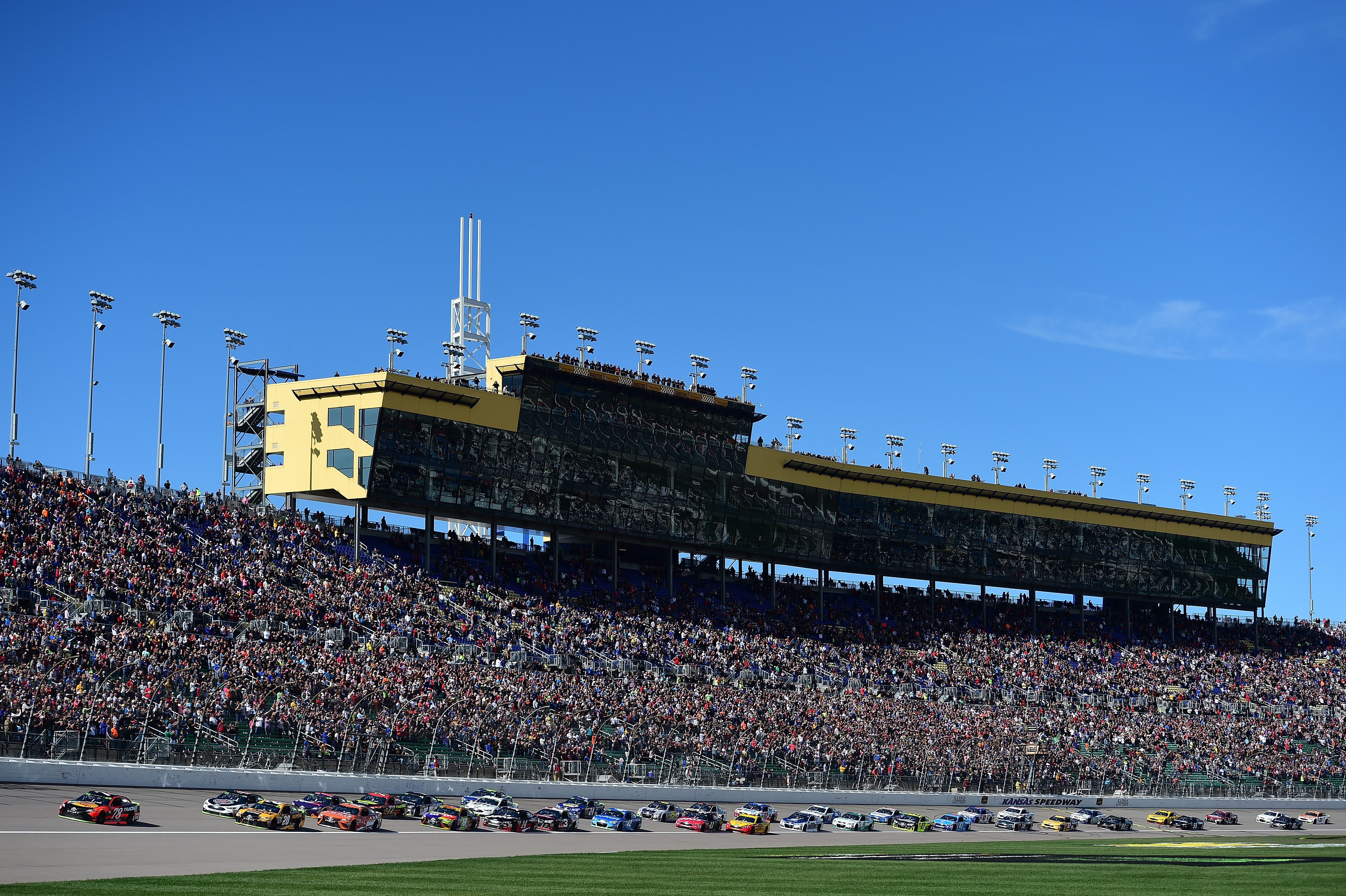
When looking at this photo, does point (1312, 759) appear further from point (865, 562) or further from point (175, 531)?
point (175, 531)

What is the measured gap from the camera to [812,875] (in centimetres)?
4353

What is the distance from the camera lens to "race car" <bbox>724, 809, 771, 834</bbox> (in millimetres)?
58469

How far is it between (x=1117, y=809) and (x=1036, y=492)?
33139 mm

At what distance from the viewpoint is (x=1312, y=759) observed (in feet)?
297

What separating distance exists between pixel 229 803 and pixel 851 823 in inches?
1056

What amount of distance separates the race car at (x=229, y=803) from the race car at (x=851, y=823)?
83.6 ft

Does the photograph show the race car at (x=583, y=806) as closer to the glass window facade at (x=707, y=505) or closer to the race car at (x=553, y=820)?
the race car at (x=553, y=820)

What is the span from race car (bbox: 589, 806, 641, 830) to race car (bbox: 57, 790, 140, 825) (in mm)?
17463

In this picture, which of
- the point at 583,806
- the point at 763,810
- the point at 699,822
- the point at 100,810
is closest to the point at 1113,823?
the point at 763,810

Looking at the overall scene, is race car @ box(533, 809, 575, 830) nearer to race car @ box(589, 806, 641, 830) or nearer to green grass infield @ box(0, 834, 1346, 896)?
race car @ box(589, 806, 641, 830)

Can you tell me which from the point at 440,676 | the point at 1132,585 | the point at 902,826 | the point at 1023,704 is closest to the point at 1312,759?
the point at 1023,704

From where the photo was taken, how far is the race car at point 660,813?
58750 mm

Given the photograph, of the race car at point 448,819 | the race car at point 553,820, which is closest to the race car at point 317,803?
the race car at point 448,819

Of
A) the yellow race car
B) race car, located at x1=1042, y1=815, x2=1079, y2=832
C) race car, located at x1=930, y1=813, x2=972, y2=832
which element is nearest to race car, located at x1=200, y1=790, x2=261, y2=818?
the yellow race car
